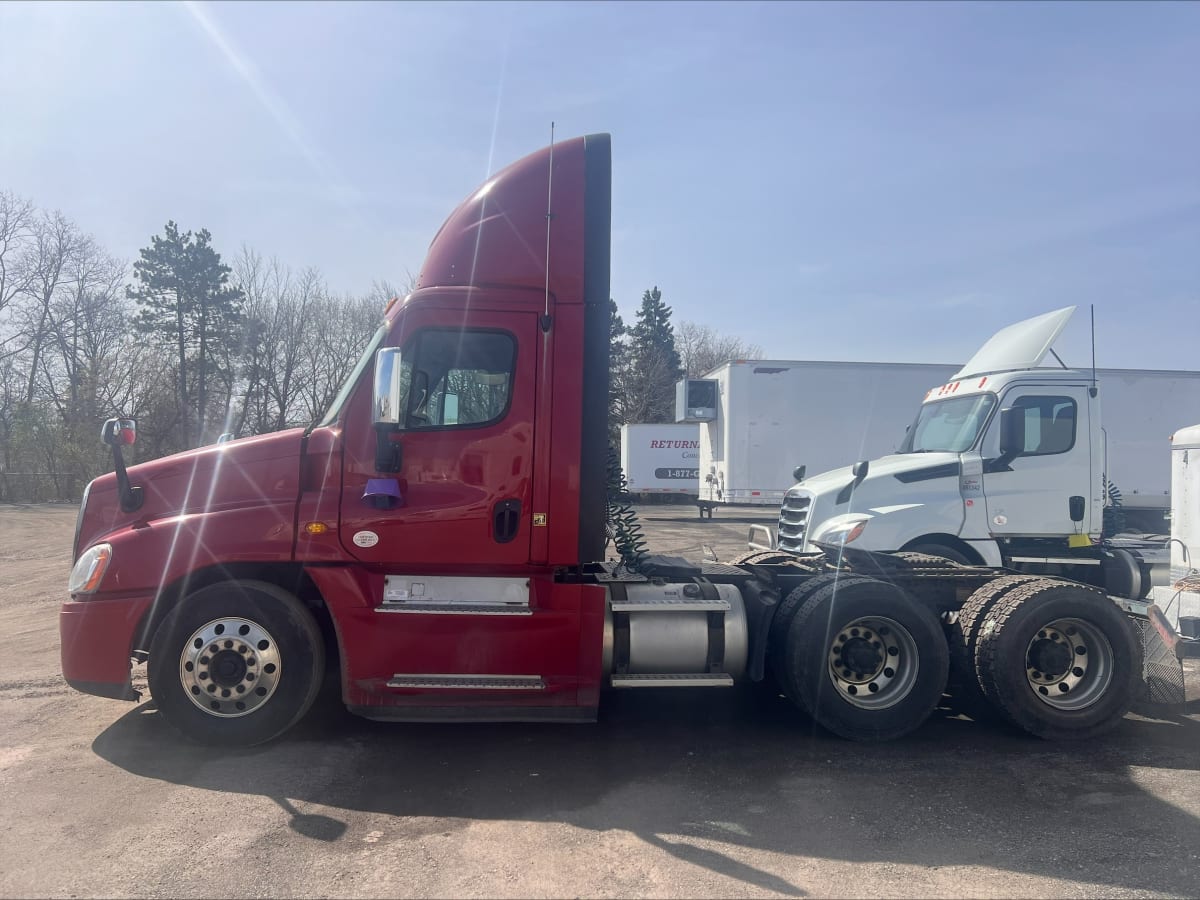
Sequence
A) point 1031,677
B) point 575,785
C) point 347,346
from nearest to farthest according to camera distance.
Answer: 1. point 575,785
2. point 1031,677
3. point 347,346

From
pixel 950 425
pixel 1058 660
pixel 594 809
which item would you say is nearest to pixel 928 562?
pixel 1058 660

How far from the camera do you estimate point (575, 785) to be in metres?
4.72

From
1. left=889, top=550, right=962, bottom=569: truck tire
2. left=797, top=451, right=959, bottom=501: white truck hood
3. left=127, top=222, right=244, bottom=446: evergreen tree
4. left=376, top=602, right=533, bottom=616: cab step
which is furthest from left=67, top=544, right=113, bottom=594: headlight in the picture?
left=127, top=222, right=244, bottom=446: evergreen tree

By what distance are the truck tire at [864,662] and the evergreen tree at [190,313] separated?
44982 mm

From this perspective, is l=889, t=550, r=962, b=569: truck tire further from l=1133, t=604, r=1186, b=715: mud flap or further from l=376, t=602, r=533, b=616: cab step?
l=376, t=602, r=533, b=616: cab step

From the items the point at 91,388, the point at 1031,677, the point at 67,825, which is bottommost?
the point at 67,825

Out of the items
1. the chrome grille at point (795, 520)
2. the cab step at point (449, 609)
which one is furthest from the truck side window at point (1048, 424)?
the cab step at point (449, 609)

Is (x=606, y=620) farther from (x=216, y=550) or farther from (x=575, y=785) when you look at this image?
(x=216, y=550)

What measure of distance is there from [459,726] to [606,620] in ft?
4.75

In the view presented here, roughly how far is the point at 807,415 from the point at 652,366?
38.3 metres

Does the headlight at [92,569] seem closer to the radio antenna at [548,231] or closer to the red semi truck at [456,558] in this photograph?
the red semi truck at [456,558]

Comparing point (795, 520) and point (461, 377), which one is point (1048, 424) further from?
point (461, 377)

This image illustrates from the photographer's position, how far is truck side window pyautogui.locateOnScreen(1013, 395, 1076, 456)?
8422 millimetres

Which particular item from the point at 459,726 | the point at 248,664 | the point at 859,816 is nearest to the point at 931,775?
the point at 859,816
